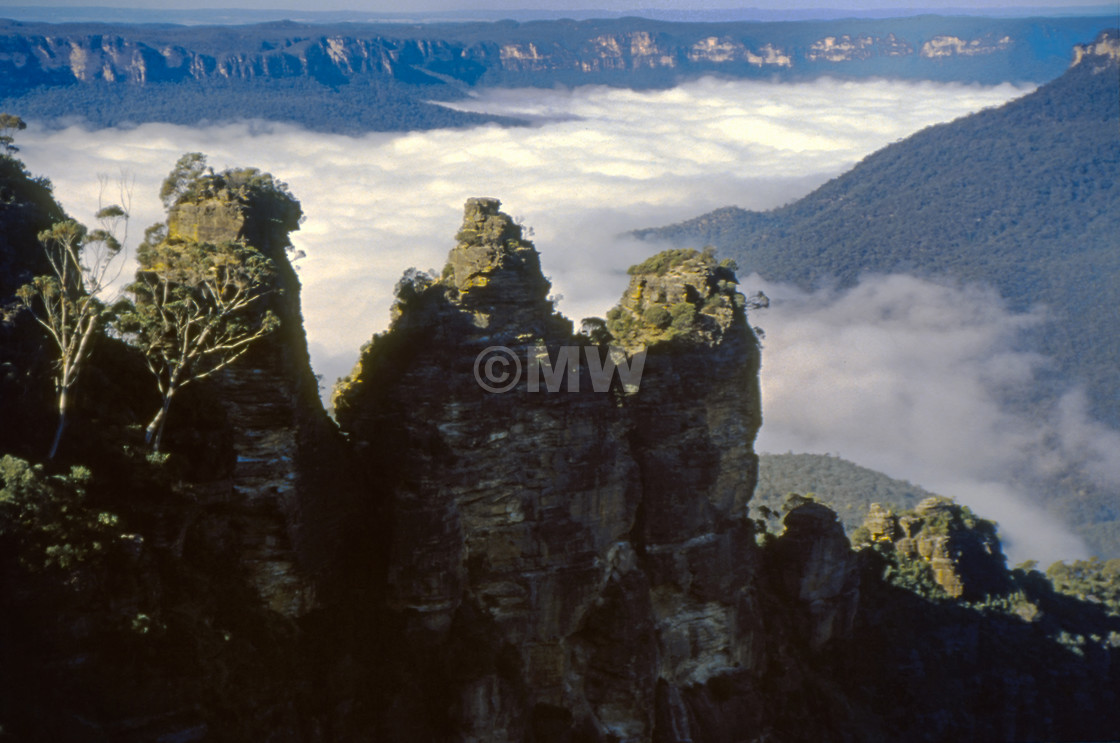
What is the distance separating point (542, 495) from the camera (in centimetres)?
3631

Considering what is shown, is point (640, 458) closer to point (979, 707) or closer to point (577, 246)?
point (979, 707)

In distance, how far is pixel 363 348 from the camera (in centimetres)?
3631

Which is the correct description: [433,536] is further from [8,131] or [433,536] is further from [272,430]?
[8,131]

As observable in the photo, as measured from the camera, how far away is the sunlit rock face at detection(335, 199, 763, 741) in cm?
3447

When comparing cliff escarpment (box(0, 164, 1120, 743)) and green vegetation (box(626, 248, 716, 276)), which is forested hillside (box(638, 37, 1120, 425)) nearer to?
green vegetation (box(626, 248, 716, 276))

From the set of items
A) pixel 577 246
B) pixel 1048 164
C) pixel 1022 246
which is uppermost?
pixel 1048 164

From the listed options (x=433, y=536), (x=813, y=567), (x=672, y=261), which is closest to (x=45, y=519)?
(x=433, y=536)

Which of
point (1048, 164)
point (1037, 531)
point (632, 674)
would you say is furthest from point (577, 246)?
point (632, 674)

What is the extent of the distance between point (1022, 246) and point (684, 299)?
174 m

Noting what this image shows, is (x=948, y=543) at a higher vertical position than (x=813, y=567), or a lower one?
higher

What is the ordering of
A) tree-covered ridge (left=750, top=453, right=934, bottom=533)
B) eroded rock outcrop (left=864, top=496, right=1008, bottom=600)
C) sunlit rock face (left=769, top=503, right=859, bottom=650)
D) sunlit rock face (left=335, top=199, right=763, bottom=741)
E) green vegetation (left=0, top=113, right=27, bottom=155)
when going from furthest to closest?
tree-covered ridge (left=750, top=453, right=934, bottom=533) < eroded rock outcrop (left=864, top=496, right=1008, bottom=600) < sunlit rock face (left=769, top=503, right=859, bottom=650) < sunlit rock face (left=335, top=199, right=763, bottom=741) < green vegetation (left=0, top=113, right=27, bottom=155)

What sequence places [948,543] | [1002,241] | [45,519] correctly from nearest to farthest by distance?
[45,519]
[948,543]
[1002,241]

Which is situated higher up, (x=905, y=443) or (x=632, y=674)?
(x=905, y=443)

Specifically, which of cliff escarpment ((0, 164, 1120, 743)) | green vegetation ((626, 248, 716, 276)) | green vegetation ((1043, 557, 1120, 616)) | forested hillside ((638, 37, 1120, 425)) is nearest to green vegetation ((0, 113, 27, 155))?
cliff escarpment ((0, 164, 1120, 743))
